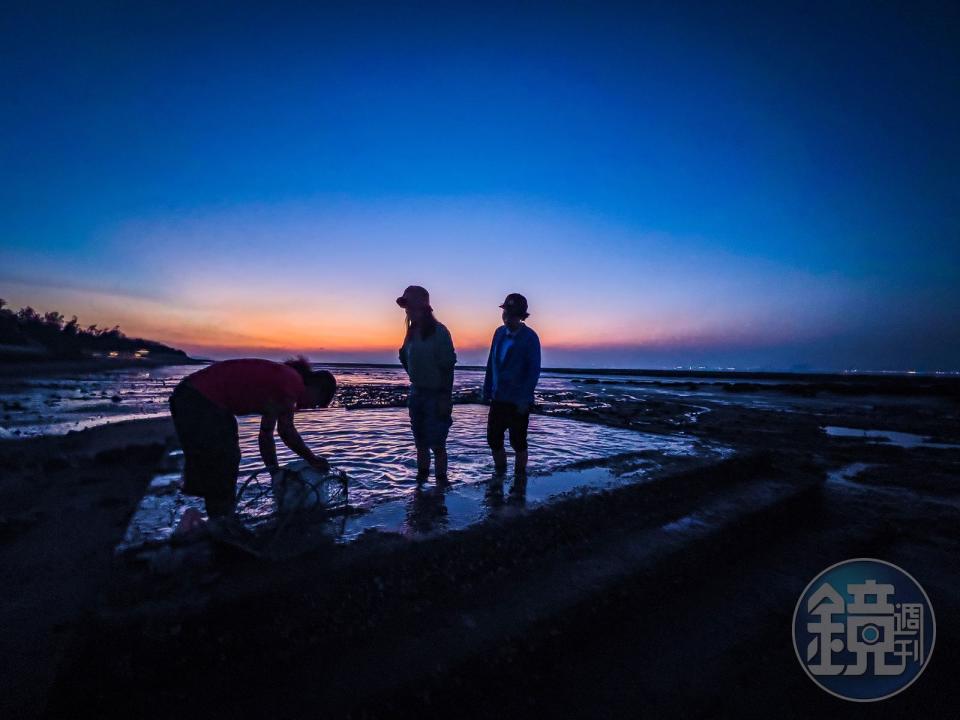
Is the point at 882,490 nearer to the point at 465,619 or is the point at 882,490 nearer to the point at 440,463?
the point at 440,463

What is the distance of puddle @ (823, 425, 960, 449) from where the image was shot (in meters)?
8.15

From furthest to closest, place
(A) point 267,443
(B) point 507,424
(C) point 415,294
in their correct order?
(B) point 507,424
(C) point 415,294
(A) point 267,443

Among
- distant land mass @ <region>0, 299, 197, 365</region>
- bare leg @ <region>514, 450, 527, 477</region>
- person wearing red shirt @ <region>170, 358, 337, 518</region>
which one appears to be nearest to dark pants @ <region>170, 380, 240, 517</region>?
person wearing red shirt @ <region>170, 358, 337, 518</region>

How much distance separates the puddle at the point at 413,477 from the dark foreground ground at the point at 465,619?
0.26 meters

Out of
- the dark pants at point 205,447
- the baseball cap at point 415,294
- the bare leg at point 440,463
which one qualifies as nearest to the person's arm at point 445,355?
the baseball cap at point 415,294

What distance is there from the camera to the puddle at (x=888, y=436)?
8148 mm

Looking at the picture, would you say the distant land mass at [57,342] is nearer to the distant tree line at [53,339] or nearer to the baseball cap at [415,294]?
the distant tree line at [53,339]

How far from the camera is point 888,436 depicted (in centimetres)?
926

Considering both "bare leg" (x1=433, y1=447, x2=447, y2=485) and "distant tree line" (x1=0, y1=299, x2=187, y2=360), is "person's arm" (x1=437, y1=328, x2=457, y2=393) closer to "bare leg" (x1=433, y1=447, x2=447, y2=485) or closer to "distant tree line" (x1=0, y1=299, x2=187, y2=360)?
"bare leg" (x1=433, y1=447, x2=447, y2=485)

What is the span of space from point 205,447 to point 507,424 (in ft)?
8.55

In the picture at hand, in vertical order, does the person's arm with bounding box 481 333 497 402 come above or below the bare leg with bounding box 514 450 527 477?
above

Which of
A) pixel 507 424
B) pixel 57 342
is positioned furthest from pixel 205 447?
pixel 57 342

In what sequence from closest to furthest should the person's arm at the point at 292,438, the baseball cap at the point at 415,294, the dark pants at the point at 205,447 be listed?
1. the dark pants at the point at 205,447
2. the person's arm at the point at 292,438
3. the baseball cap at the point at 415,294

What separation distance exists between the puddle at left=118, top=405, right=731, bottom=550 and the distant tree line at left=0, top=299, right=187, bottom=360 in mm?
42972
